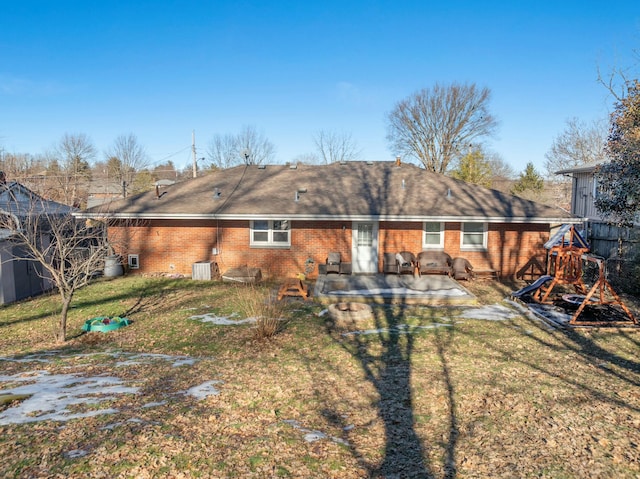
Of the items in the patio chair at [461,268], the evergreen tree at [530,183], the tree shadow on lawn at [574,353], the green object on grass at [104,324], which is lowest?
the tree shadow on lawn at [574,353]

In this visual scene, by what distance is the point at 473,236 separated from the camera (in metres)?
15.4

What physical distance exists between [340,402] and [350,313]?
14.3 ft

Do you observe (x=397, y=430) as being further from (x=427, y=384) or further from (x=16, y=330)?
(x=16, y=330)

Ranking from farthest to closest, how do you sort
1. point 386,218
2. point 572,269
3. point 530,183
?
point 530,183, point 386,218, point 572,269

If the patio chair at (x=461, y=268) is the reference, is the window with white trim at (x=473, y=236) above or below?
above

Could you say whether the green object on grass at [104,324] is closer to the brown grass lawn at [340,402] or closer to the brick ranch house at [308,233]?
the brown grass lawn at [340,402]

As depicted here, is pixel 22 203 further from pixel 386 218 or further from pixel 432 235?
pixel 432 235

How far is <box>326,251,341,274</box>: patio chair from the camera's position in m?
14.9

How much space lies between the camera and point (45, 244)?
1404 cm

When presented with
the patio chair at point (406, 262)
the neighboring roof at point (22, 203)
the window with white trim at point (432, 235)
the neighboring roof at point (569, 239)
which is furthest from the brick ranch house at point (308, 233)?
the neighboring roof at point (569, 239)

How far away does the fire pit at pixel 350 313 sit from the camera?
1005 centimetres

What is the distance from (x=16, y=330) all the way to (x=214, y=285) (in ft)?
18.4

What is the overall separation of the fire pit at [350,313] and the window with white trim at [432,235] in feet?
19.1

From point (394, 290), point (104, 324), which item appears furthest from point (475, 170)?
point (104, 324)
